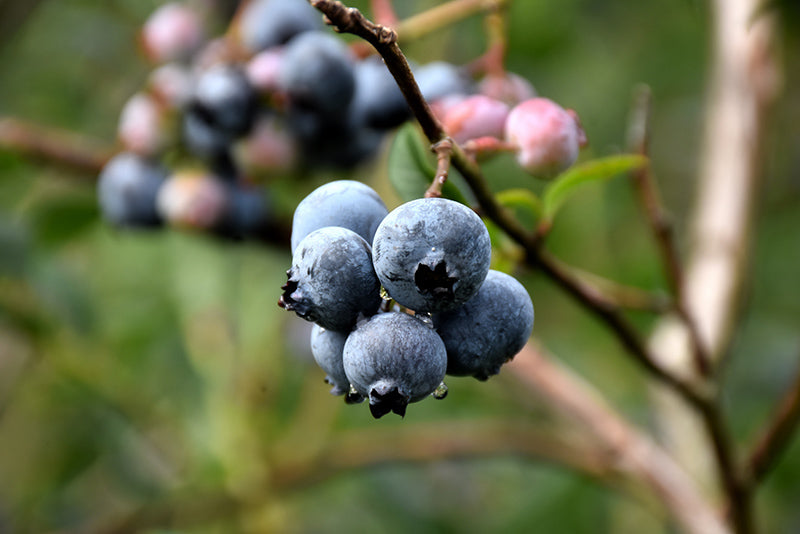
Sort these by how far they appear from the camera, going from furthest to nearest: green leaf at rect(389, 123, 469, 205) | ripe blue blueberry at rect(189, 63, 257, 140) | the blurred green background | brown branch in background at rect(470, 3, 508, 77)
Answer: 1. the blurred green background
2. ripe blue blueberry at rect(189, 63, 257, 140)
3. brown branch in background at rect(470, 3, 508, 77)
4. green leaf at rect(389, 123, 469, 205)

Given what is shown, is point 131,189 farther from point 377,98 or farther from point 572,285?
point 572,285

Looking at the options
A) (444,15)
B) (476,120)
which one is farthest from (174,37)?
(476,120)

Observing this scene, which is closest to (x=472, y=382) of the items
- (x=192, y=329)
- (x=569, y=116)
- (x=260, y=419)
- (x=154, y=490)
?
(x=260, y=419)

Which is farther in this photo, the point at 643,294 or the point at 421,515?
the point at 421,515

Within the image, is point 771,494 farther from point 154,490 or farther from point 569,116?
point 569,116

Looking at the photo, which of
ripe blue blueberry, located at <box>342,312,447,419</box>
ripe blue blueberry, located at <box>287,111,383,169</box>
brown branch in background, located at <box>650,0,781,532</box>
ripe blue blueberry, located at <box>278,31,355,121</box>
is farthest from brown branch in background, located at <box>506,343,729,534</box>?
ripe blue blueberry, located at <box>342,312,447,419</box>

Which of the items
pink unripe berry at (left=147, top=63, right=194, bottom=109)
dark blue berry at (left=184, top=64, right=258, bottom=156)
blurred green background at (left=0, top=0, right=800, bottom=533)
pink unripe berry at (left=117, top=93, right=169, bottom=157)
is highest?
dark blue berry at (left=184, top=64, right=258, bottom=156)

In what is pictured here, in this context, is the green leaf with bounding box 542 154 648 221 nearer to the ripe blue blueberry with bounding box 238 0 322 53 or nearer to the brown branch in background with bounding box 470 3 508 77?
the brown branch in background with bounding box 470 3 508 77
